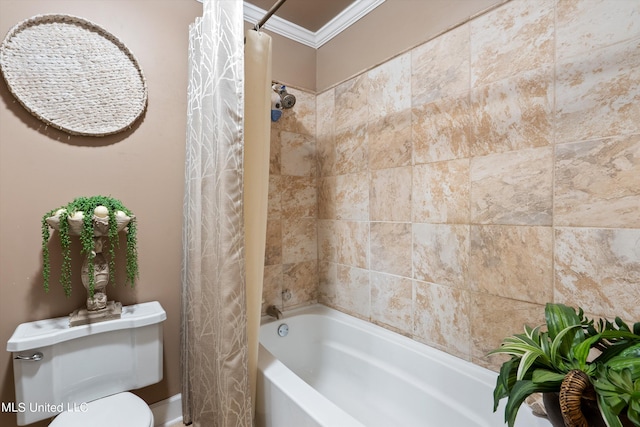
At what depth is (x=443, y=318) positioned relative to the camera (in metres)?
1.44

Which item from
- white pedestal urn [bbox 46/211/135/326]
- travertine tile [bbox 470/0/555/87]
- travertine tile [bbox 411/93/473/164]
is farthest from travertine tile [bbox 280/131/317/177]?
travertine tile [bbox 470/0/555/87]

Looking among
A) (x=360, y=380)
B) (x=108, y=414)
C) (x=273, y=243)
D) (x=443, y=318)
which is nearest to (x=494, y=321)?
(x=443, y=318)

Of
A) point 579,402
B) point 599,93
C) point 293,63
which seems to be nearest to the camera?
point 579,402

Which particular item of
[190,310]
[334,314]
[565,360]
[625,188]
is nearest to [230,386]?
[190,310]

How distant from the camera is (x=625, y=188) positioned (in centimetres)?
95

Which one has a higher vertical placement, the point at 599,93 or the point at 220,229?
the point at 599,93

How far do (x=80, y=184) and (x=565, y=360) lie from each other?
1.87 m

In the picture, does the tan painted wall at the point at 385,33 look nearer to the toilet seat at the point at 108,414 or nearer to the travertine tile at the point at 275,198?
the travertine tile at the point at 275,198

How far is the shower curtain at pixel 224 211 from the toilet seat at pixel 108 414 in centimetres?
25

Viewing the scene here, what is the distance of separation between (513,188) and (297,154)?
4.40 feet

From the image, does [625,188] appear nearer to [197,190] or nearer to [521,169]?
[521,169]

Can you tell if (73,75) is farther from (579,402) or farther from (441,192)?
(579,402)

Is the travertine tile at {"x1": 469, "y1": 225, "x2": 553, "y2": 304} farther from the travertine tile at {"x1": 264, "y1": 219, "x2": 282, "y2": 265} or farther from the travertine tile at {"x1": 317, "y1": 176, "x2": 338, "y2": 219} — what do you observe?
the travertine tile at {"x1": 264, "y1": 219, "x2": 282, "y2": 265}

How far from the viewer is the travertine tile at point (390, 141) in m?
1.59
